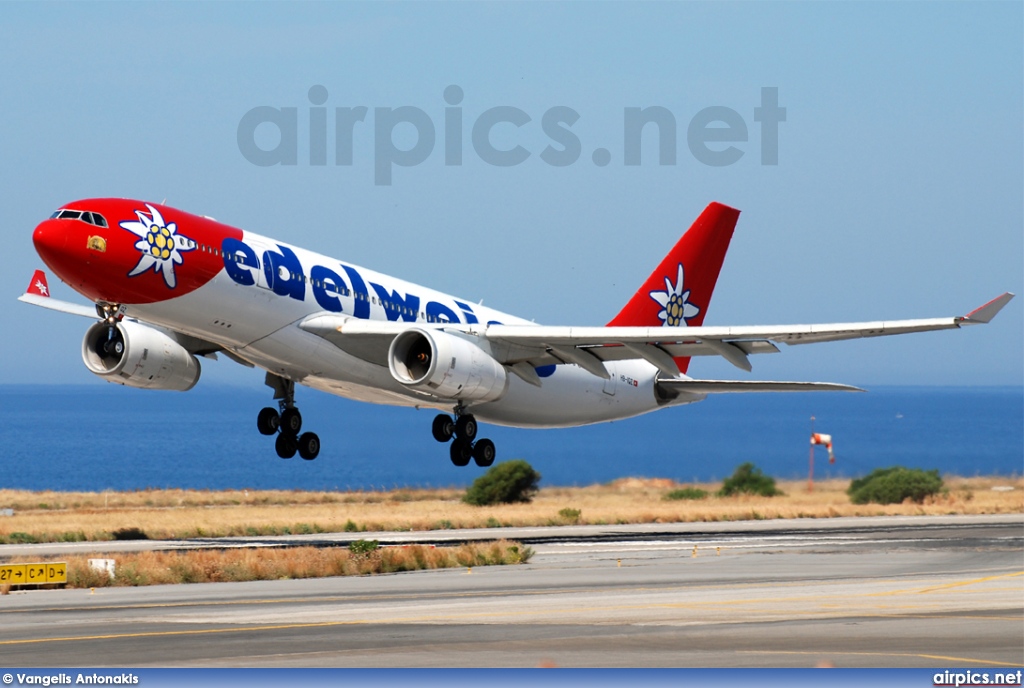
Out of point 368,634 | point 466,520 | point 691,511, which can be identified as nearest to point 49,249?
point 368,634

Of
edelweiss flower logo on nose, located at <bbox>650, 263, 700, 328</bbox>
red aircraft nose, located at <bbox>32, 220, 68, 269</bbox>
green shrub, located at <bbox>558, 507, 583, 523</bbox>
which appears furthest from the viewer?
green shrub, located at <bbox>558, 507, 583, 523</bbox>

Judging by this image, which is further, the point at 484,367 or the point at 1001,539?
the point at 1001,539

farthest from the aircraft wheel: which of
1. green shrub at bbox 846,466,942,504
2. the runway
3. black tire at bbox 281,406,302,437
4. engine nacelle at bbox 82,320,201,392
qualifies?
green shrub at bbox 846,466,942,504

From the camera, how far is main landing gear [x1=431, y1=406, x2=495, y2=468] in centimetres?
3644

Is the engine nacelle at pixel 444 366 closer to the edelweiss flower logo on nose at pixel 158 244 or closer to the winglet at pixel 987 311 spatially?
the edelweiss flower logo on nose at pixel 158 244

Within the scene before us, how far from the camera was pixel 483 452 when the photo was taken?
37.3m

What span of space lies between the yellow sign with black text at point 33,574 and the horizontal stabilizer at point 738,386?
18.6m

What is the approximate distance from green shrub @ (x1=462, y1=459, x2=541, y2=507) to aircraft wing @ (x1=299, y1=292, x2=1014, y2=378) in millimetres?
41358

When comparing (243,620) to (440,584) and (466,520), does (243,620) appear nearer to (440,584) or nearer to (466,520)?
(440,584)

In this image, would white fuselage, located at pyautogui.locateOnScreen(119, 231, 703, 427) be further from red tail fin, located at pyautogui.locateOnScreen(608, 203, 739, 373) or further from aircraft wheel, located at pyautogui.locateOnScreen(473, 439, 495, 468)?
red tail fin, located at pyautogui.locateOnScreen(608, 203, 739, 373)

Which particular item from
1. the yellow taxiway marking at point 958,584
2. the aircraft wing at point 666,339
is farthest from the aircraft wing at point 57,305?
the yellow taxiway marking at point 958,584

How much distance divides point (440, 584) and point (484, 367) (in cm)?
688

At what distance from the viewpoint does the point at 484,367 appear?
34.6 meters

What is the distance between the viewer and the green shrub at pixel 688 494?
79.4m
